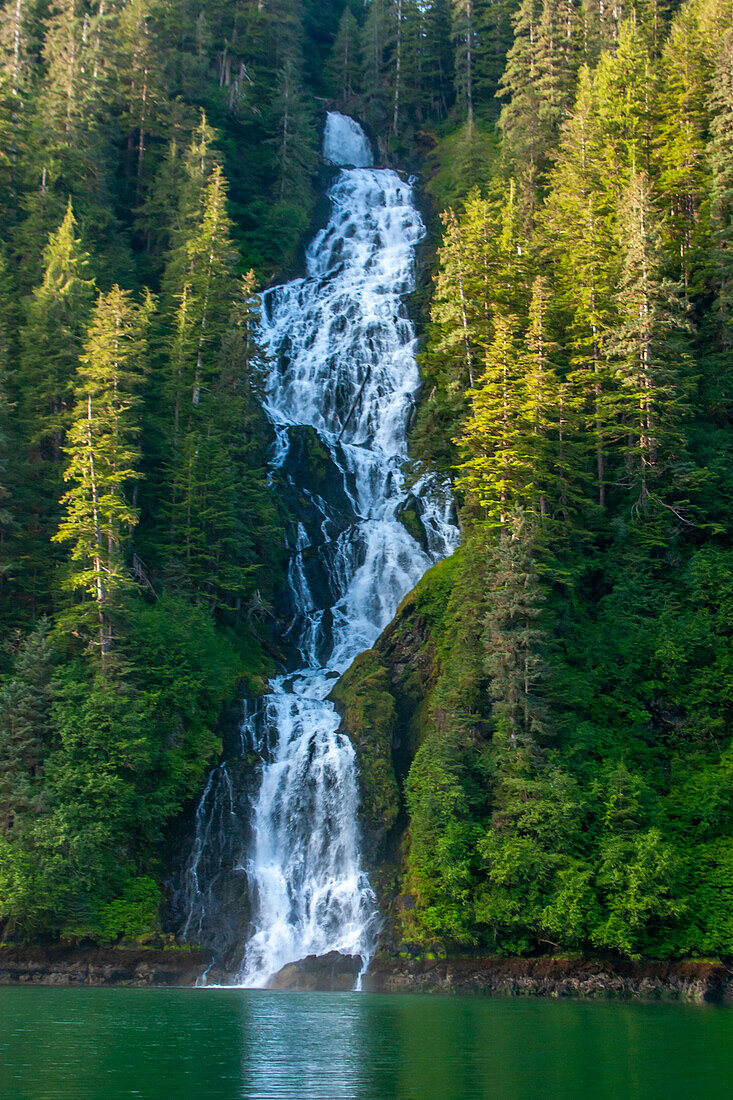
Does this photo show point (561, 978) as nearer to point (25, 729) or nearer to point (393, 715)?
point (393, 715)

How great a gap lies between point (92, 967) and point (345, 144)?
226 ft

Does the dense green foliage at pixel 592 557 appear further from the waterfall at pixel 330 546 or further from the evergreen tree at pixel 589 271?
the waterfall at pixel 330 546

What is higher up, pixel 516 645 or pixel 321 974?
pixel 516 645

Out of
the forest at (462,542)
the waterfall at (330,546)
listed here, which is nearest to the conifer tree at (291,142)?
the waterfall at (330,546)

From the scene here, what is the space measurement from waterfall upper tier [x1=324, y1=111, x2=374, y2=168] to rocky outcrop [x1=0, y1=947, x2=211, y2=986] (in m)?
64.7

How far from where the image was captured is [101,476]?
3250cm

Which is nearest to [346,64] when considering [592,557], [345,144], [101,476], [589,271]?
[345,144]

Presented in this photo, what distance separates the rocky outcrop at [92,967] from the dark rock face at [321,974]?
106 inches

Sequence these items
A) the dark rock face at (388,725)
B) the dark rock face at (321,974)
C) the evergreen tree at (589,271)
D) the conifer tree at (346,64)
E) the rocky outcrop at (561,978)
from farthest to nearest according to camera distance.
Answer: the conifer tree at (346,64), the evergreen tree at (589,271), the dark rock face at (388,725), the dark rock face at (321,974), the rocky outcrop at (561,978)

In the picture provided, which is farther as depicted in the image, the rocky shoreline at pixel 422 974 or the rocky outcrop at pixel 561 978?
the rocky shoreline at pixel 422 974

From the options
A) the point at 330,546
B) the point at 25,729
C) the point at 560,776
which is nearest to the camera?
the point at 560,776

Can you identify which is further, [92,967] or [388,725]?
[388,725]

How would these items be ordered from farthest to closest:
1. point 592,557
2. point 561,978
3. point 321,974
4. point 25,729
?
point 592,557, point 25,729, point 321,974, point 561,978

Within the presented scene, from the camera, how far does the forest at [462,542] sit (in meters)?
26.4
